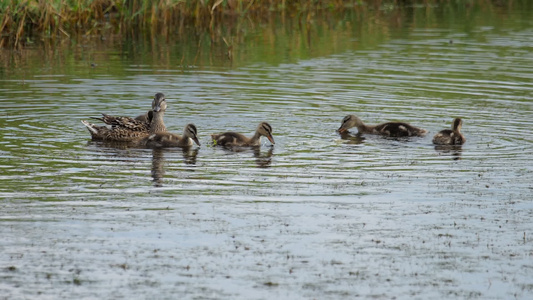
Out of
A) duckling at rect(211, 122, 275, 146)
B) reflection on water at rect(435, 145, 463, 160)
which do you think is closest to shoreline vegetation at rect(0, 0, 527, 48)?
duckling at rect(211, 122, 275, 146)

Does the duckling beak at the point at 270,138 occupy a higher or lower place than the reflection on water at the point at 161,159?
higher

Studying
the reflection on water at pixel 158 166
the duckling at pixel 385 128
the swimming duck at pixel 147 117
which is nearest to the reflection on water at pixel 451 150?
the duckling at pixel 385 128

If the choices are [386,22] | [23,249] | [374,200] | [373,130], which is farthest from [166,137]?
[386,22]

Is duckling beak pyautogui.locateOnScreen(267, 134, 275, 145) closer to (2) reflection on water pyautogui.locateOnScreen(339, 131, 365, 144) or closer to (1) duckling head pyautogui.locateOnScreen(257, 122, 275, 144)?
(1) duckling head pyautogui.locateOnScreen(257, 122, 275, 144)

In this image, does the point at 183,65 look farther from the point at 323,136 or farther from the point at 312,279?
the point at 312,279

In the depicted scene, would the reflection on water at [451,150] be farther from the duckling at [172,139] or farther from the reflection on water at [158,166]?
the reflection on water at [158,166]

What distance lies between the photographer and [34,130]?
13.8 m

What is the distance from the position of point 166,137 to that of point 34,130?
2051 mm

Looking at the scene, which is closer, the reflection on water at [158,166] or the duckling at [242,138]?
the reflection on water at [158,166]

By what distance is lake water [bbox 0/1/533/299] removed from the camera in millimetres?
7391

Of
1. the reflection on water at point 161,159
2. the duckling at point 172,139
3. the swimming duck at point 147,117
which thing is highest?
the swimming duck at point 147,117

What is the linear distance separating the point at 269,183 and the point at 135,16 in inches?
646

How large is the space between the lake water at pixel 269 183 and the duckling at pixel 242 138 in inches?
8.4

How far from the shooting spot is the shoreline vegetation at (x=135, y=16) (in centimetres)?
2219
